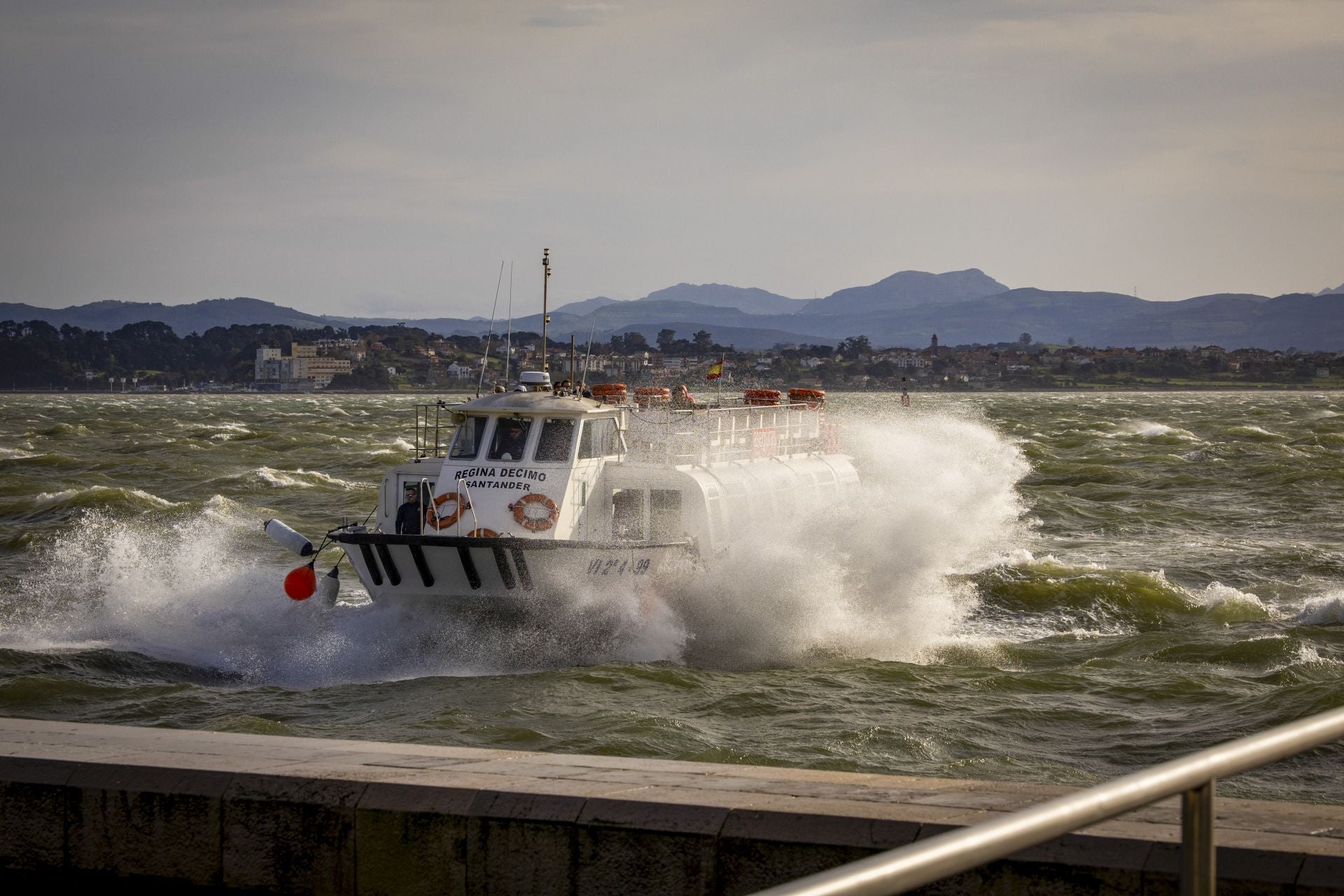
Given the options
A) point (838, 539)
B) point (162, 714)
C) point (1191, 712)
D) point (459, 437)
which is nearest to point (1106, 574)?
point (838, 539)

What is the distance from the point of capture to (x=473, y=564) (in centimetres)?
1706

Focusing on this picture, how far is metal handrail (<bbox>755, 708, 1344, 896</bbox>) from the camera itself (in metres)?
2.63

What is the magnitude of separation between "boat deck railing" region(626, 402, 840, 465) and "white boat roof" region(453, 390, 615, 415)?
1393 mm

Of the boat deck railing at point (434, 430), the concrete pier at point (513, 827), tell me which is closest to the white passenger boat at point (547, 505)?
the boat deck railing at point (434, 430)

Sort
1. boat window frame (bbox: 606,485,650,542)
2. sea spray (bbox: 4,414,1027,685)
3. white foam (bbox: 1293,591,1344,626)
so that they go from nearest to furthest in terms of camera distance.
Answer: sea spray (bbox: 4,414,1027,685)
boat window frame (bbox: 606,485,650,542)
white foam (bbox: 1293,591,1344,626)

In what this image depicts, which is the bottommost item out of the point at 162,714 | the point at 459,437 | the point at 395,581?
the point at 162,714

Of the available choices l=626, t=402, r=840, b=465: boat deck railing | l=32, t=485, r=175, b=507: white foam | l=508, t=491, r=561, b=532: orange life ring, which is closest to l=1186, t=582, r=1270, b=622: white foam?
l=626, t=402, r=840, b=465: boat deck railing

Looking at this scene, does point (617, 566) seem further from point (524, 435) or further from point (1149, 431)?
point (1149, 431)

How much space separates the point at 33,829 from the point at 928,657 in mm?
12935

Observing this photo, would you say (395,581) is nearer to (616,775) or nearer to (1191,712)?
(1191,712)

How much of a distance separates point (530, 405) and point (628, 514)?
193cm

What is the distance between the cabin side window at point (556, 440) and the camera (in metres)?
18.1

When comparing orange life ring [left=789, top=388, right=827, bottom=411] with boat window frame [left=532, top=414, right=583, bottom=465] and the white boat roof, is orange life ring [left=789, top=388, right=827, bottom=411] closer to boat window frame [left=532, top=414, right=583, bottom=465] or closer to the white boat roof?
the white boat roof

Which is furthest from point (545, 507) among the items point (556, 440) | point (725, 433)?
point (725, 433)
